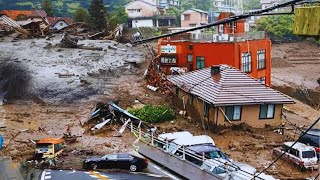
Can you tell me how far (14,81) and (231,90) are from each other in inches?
902

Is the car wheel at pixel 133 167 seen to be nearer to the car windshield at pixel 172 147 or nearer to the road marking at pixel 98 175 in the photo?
the road marking at pixel 98 175

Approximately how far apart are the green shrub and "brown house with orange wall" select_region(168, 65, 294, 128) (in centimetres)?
182

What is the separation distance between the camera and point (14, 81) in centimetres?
4406

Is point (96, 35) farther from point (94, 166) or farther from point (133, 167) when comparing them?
point (133, 167)

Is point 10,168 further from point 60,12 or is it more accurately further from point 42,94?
point 60,12

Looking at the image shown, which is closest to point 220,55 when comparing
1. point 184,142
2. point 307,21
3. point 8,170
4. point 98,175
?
point 184,142

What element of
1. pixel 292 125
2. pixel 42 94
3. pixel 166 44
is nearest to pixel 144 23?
pixel 166 44

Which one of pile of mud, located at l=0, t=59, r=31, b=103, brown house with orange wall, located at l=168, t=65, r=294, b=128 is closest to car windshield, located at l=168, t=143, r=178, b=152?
brown house with orange wall, located at l=168, t=65, r=294, b=128

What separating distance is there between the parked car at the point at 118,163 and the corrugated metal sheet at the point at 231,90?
8713mm

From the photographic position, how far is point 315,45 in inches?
3162

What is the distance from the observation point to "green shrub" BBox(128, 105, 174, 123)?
3375 centimetres

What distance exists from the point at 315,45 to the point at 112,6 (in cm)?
6278

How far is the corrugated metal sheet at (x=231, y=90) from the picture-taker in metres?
30.5

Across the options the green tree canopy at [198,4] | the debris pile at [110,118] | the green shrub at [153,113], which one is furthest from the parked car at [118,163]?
the green tree canopy at [198,4]
